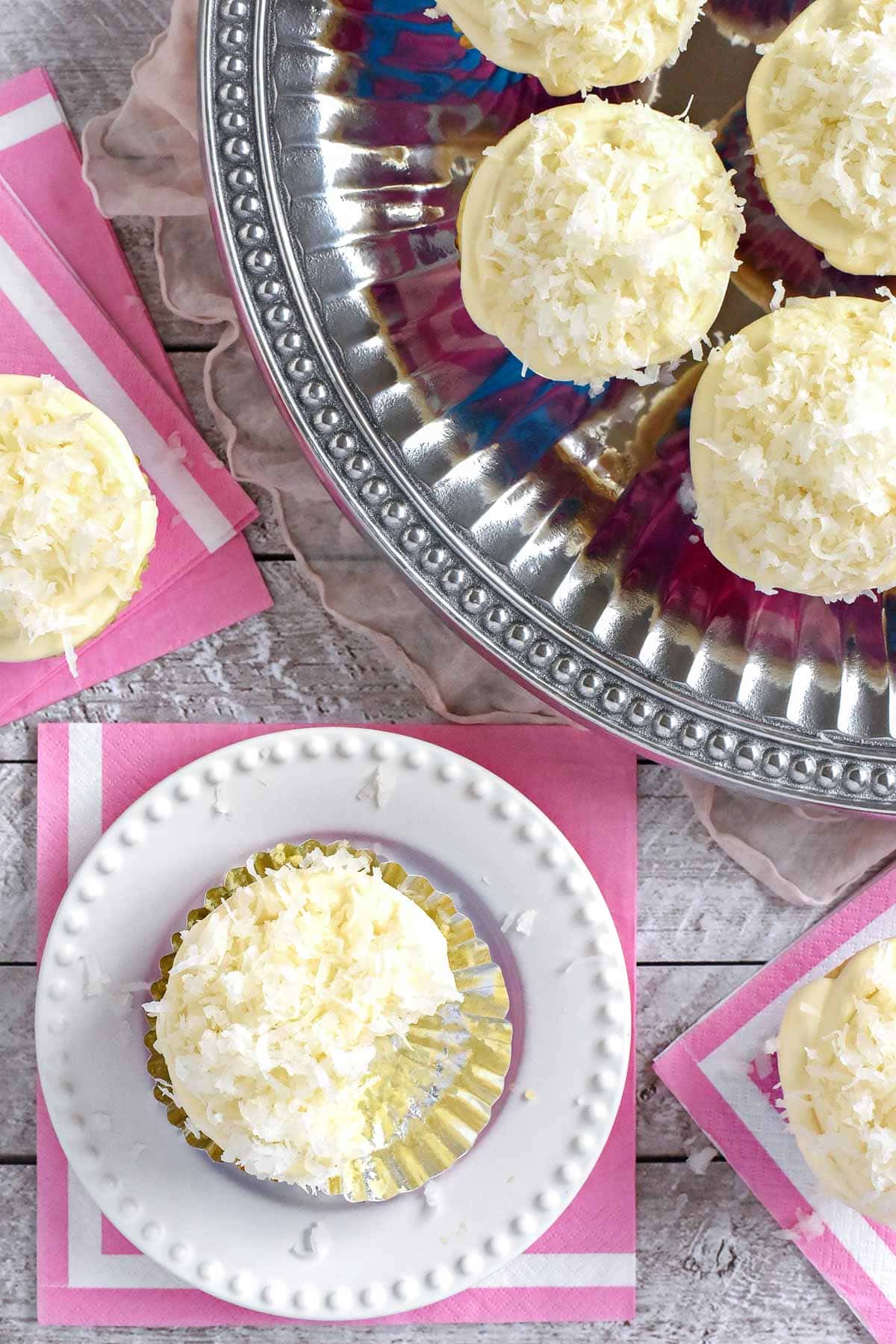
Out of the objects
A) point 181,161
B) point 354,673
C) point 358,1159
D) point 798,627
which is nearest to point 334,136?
point 181,161

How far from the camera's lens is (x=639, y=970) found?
1160 mm

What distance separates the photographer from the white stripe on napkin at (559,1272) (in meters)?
1.14

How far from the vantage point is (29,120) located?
3.64 feet

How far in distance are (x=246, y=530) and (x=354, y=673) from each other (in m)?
0.17

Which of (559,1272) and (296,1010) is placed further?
(559,1272)

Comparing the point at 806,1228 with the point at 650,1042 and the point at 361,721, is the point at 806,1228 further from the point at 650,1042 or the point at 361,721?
the point at 361,721

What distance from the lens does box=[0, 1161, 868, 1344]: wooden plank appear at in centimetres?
116

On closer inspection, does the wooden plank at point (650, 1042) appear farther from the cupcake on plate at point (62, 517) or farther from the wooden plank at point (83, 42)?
the wooden plank at point (83, 42)

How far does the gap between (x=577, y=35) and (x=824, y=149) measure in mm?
213

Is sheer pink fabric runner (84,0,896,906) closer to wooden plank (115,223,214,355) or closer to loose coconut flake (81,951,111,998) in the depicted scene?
wooden plank (115,223,214,355)

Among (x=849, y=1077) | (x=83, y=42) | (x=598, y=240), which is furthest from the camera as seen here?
(x=83, y=42)

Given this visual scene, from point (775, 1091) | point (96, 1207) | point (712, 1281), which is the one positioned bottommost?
point (712, 1281)

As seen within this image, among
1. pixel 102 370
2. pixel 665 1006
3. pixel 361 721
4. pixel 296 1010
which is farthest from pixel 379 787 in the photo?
pixel 102 370

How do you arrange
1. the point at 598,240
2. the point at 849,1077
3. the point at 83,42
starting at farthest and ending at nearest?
1. the point at 83,42
2. the point at 849,1077
3. the point at 598,240
